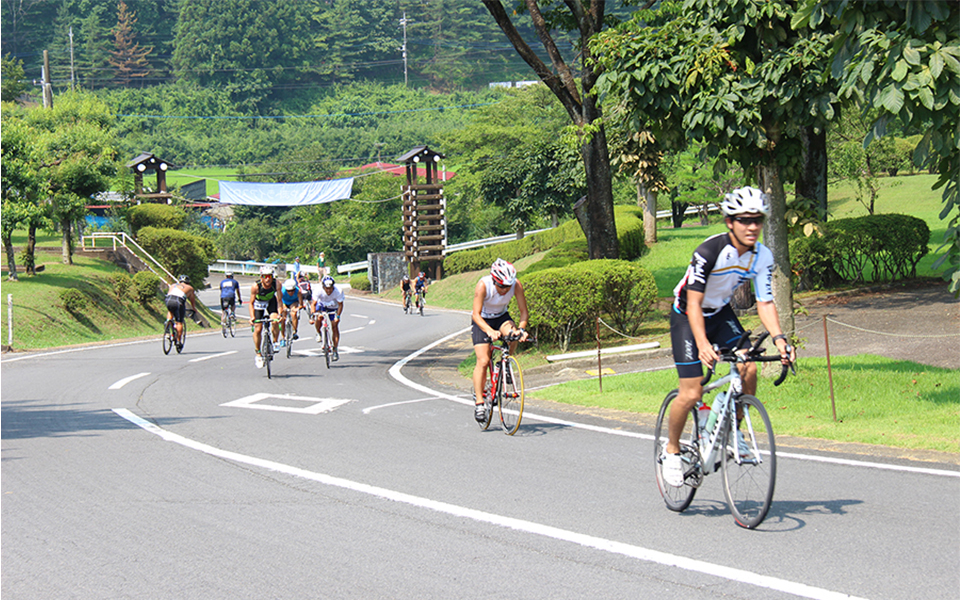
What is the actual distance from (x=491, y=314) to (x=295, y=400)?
4.30 metres

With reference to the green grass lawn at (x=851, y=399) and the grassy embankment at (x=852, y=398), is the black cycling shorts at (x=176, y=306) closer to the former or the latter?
the grassy embankment at (x=852, y=398)

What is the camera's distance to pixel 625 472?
24.9 ft

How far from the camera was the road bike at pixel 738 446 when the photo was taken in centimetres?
555

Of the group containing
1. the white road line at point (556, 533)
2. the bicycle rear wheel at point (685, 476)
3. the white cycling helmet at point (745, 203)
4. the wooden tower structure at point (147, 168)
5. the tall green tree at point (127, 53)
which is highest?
the tall green tree at point (127, 53)

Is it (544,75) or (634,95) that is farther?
(544,75)

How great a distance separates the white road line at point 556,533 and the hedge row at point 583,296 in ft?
29.1

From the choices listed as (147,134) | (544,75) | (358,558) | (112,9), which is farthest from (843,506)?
(112,9)

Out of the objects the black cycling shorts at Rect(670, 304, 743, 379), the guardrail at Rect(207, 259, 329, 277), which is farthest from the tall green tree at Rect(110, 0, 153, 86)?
the black cycling shorts at Rect(670, 304, 743, 379)

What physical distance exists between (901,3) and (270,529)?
24.9 ft

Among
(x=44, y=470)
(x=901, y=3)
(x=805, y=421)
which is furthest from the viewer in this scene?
(x=805, y=421)

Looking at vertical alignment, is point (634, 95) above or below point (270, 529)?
above

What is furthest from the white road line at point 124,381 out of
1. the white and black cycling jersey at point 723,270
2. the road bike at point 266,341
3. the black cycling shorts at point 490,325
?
the white and black cycling jersey at point 723,270

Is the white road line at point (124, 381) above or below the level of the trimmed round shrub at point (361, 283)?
below

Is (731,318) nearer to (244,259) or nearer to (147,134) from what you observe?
(244,259)
